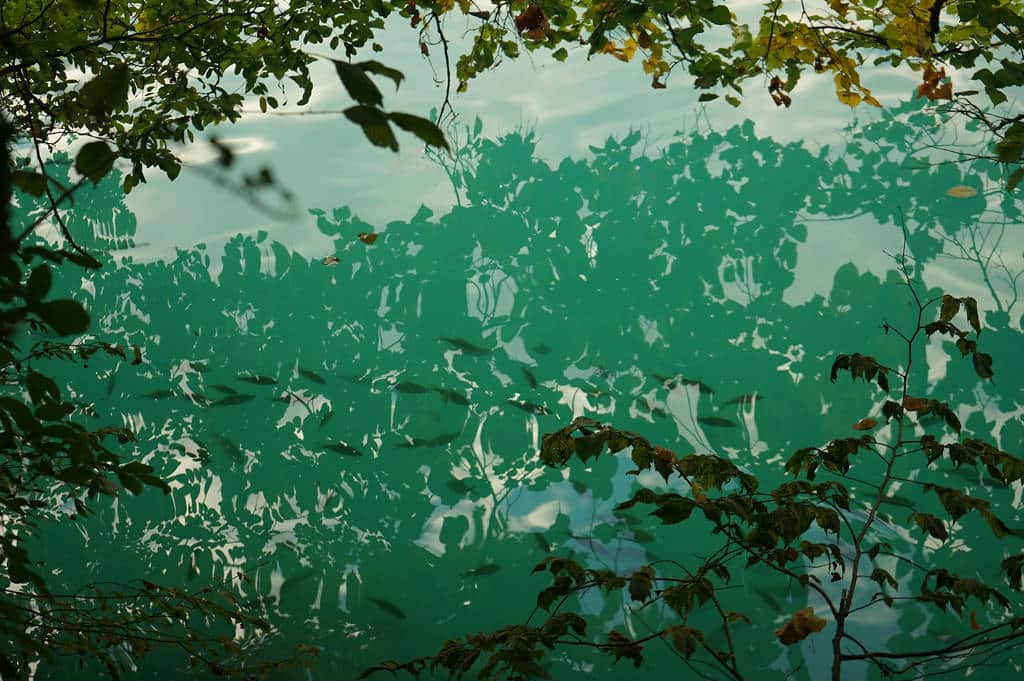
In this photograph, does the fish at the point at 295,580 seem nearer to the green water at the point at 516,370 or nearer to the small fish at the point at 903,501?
the green water at the point at 516,370

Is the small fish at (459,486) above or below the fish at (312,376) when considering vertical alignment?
below

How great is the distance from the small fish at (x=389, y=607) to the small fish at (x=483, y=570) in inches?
12.3

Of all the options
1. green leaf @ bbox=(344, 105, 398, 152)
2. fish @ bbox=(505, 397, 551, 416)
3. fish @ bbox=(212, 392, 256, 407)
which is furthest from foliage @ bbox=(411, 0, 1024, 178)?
fish @ bbox=(212, 392, 256, 407)

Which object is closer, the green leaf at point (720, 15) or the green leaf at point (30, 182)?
the green leaf at point (30, 182)

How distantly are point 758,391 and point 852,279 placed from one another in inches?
25.5

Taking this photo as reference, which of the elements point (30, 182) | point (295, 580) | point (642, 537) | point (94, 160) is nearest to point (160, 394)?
point (295, 580)

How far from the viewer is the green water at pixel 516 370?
385 cm

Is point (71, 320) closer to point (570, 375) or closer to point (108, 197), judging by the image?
point (570, 375)

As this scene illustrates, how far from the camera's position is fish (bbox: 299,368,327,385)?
4219 mm

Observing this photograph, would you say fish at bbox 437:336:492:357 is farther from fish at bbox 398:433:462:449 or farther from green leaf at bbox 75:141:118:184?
green leaf at bbox 75:141:118:184

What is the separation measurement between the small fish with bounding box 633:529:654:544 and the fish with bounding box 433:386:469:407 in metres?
0.93

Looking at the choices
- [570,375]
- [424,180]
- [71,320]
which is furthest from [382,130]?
[424,180]

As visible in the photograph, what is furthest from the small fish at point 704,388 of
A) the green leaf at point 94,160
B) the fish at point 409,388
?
the green leaf at point 94,160

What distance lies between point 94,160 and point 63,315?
155 millimetres
